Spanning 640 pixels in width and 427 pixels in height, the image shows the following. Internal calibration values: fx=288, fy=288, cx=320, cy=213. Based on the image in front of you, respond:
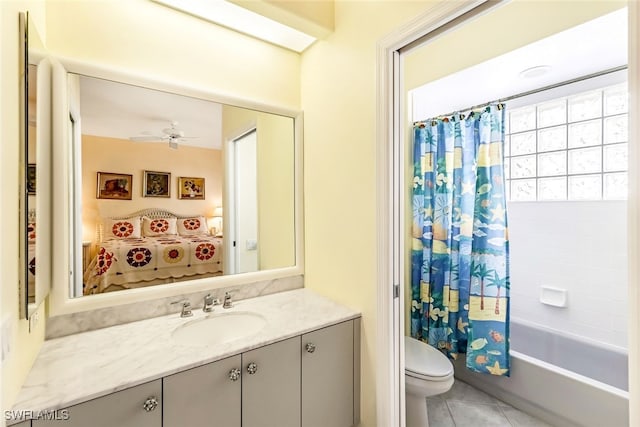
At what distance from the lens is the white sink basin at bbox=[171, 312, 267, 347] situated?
1.33 m

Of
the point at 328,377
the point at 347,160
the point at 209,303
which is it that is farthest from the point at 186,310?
the point at 347,160

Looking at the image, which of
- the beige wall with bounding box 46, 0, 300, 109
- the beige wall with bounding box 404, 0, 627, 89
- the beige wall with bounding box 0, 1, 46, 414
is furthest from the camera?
the beige wall with bounding box 404, 0, 627, 89

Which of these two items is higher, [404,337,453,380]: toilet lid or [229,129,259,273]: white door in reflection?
[229,129,259,273]: white door in reflection

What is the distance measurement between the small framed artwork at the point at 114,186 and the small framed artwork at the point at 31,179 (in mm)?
373

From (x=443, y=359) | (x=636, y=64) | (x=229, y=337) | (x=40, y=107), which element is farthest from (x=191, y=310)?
(x=636, y=64)

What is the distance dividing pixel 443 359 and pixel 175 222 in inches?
67.1

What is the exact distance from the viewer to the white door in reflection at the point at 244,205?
1650mm

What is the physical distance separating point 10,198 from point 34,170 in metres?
0.21

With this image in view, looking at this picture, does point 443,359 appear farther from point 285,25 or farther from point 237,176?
point 285,25

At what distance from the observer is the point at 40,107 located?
988mm

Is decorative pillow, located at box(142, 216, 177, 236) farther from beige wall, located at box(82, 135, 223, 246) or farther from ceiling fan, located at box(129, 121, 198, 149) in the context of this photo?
ceiling fan, located at box(129, 121, 198, 149)

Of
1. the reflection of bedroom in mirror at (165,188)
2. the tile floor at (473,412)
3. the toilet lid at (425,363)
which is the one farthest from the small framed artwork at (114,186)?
the tile floor at (473,412)

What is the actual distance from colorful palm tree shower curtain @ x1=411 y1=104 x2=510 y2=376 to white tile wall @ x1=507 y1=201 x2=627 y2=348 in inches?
24.9

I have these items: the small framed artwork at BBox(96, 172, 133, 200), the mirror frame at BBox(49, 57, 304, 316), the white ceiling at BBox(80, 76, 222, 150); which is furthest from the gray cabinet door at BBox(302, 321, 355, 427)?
the white ceiling at BBox(80, 76, 222, 150)
